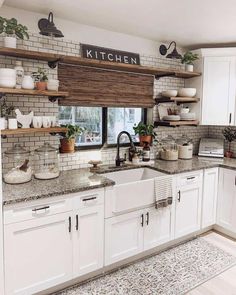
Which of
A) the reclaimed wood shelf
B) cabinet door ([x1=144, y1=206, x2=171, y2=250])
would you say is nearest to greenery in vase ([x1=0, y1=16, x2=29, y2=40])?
the reclaimed wood shelf

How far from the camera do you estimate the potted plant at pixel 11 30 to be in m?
2.21

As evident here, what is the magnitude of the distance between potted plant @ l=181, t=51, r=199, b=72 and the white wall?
1.23ft

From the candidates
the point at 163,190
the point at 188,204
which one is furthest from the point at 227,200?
the point at 163,190

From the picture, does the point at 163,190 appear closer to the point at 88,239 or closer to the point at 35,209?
the point at 88,239

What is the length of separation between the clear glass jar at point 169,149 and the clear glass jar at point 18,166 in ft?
5.68

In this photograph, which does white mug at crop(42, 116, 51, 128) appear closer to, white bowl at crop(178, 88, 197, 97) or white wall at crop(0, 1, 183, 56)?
white wall at crop(0, 1, 183, 56)

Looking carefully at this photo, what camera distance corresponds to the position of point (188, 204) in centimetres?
314

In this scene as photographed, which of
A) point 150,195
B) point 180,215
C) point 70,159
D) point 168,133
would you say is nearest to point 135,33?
point 168,133

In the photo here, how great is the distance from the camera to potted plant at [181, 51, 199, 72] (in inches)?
137

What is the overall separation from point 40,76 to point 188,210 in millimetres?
2184

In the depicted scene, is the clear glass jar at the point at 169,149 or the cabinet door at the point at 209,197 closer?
the cabinet door at the point at 209,197

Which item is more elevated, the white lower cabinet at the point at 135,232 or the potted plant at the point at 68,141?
the potted plant at the point at 68,141

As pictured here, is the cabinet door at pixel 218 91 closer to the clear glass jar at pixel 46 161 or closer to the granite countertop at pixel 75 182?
the granite countertop at pixel 75 182

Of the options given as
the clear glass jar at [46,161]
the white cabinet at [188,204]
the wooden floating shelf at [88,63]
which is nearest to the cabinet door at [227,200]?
the white cabinet at [188,204]
